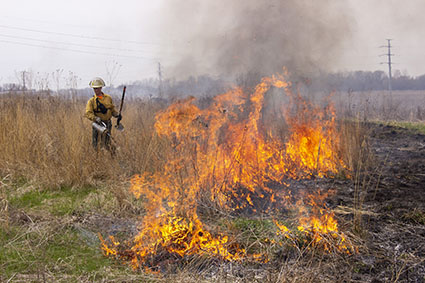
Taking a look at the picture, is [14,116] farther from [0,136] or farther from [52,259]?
[52,259]

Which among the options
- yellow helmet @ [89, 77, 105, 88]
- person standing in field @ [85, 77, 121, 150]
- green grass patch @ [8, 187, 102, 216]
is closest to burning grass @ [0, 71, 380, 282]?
green grass patch @ [8, 187, 102, 216]

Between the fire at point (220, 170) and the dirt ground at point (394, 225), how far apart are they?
0.45m

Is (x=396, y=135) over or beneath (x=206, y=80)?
beneath

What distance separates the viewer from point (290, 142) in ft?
22.1

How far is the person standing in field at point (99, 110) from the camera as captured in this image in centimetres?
685

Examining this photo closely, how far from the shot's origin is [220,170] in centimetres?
502

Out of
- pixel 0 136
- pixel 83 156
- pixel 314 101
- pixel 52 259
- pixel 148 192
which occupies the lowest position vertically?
pixel 52 259

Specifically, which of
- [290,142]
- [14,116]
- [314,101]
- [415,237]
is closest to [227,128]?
[290,142]

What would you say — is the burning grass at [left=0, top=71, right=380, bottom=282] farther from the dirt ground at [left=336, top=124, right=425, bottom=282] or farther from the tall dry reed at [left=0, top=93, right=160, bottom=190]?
the dirt ground at [left=336, top=124, right=425, bottom=282]

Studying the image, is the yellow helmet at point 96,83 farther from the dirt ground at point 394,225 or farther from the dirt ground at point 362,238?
the dirt ground at point 394,225

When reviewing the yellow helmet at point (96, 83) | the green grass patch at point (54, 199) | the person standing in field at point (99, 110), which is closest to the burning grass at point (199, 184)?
the green grass patch at point (54, 199)

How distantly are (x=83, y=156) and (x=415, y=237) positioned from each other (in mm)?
5291

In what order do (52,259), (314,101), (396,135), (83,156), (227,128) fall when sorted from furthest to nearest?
1. (396,135)
2. (314,101)
3. (83,156)
4. (227,128)
5. (52,259)

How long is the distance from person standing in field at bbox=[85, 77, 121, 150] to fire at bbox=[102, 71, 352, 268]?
5.13 feet
